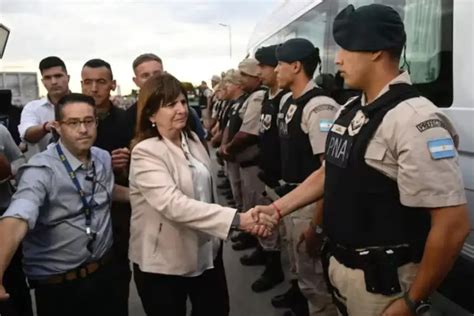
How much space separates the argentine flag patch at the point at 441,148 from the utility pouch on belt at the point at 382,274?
38 centimetres

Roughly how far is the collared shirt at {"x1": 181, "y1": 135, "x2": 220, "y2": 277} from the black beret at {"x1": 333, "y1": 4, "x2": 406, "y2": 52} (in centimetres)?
92

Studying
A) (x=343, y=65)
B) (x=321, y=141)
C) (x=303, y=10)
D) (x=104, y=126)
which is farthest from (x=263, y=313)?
(x=303, y=10)

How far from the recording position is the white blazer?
6.57 feet

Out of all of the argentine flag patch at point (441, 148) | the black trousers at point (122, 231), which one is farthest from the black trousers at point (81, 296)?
the argentine flag patch at point (441, 148)

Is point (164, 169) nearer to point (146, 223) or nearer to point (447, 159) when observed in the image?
point (146, 223)

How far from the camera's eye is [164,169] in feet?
6.72

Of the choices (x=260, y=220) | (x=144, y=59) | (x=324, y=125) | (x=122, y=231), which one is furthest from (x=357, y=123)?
(x=144, y=59)

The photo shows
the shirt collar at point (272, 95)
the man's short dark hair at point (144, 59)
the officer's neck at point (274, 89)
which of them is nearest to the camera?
the man's short dark hair at point (144, 59)

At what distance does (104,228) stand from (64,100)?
2.09 feet

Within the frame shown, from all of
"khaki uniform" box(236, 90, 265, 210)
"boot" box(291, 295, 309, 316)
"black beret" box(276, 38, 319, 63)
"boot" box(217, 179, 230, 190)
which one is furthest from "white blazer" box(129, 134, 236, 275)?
"boot" box(217, 179, 230, 190)

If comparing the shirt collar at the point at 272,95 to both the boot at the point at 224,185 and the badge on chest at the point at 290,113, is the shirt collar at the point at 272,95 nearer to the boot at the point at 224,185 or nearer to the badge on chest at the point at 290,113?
the badge on chest at the point at 290,113

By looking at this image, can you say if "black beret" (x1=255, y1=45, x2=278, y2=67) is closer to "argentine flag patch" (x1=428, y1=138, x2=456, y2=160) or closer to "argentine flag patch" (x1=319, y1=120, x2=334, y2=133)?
"argentine flag patch" (x1=319, y1=120, x2=334, y2=133)

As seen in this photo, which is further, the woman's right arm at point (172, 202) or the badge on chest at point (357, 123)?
the woman's right arm at point (172, 202)

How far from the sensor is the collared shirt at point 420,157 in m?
1.45
